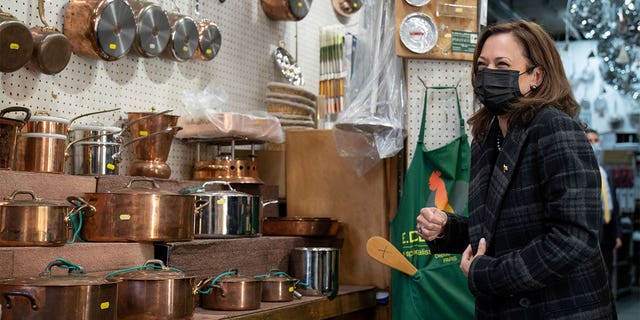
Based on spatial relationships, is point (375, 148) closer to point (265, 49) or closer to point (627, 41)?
point (265, 49)

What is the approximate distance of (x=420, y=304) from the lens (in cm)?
409

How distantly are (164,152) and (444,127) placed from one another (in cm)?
137

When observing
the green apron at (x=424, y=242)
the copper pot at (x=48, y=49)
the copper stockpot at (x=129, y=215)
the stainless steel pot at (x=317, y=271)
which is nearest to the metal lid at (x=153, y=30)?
the copper pot at (x=48, y=49)

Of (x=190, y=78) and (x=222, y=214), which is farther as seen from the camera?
(x=190, y=78)

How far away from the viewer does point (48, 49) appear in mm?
3459

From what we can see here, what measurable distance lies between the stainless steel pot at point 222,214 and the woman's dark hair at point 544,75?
159cm

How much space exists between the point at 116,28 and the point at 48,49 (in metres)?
0.43

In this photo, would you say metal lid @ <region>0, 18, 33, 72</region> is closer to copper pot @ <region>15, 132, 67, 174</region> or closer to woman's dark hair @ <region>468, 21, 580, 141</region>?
copper pot @ <region>15, 132, 67, 174</region>

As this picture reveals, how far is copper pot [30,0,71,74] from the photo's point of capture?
11.3 feet

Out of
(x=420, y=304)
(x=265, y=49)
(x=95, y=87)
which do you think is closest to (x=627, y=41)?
(x=265, y=49)

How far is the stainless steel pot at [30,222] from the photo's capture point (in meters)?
2.79

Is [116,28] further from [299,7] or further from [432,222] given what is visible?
[432,222]

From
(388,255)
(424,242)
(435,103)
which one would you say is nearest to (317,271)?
(388,255)

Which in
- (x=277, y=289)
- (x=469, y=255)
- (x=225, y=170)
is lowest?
(x=277, y=289)
